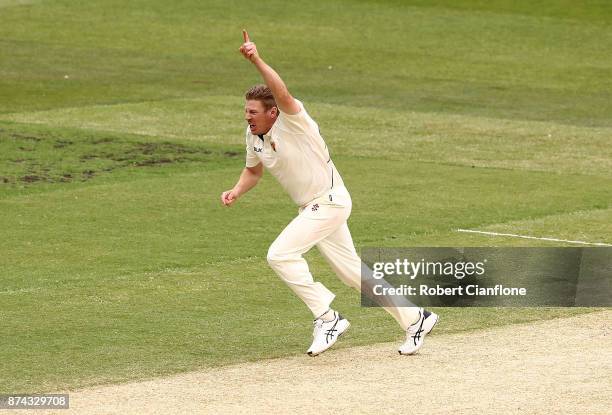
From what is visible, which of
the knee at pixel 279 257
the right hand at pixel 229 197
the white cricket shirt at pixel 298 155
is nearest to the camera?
the white cricket shirt at pixel 298 155

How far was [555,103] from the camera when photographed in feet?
95.5

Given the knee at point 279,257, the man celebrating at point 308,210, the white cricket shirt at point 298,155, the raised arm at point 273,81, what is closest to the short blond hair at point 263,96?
the man celebrating at point 308,210

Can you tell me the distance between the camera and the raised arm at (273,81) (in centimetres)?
1044

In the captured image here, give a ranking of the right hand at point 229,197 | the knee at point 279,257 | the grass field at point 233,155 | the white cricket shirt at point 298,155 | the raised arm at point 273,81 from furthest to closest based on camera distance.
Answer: the grass field at point 233,155
the right hand at point 229,197
the knee at point 279,257
the white cricket shirt at point 298,155
the raised arm at point 273,81

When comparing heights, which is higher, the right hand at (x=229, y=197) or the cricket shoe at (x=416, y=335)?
the right hand at (x=229, y=197)

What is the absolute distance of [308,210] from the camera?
1127 centimetres

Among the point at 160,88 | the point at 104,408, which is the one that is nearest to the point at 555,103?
the point at 160,88

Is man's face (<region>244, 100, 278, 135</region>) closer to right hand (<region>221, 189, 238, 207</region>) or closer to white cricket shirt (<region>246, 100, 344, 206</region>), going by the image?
white cricket shirt (<region>246, 100, 344, 206</region>)

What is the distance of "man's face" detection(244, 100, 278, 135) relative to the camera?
1102 centimetres

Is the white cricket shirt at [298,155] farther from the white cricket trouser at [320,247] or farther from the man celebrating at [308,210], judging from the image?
the white cricket trouser at [320,247]

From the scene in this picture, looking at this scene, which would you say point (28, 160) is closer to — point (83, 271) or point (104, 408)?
point (83, 271)

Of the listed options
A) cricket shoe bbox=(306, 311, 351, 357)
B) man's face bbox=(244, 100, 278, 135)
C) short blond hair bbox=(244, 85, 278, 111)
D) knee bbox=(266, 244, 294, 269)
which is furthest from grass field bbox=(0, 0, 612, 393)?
short blond hair bbox=(244, 85, 278, 111)

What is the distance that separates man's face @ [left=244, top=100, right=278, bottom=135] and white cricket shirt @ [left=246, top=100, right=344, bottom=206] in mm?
52

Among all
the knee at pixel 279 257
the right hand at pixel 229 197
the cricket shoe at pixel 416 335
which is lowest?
the cricket shoe at pixel 416 335
